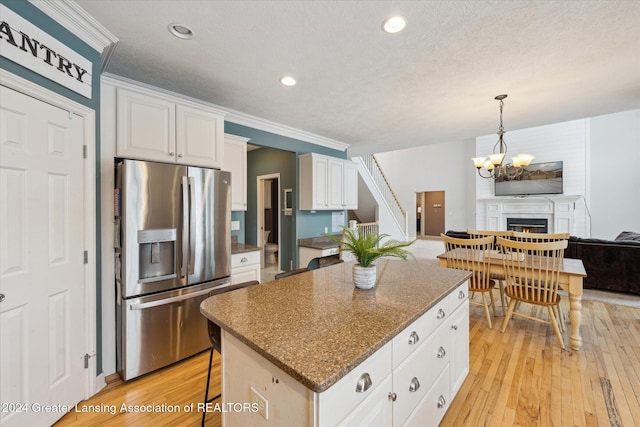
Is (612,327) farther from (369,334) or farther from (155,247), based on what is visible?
(155,247)

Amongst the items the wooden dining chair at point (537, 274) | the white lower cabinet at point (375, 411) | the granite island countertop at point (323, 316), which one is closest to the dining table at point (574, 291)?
the wooden dining chair at point (537, 274)

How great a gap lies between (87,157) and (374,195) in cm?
584

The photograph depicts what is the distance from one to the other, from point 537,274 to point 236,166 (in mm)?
3446

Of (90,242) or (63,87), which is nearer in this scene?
(63,87)

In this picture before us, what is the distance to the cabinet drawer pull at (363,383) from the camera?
3.03 ft

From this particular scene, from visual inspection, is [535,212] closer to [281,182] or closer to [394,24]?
[281,182]

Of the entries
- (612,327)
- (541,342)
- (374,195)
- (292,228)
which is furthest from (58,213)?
(374,195)

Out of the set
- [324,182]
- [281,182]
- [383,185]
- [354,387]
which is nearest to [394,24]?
[354,387]

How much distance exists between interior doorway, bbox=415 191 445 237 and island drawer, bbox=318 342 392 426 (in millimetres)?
9904

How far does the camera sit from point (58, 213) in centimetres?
168

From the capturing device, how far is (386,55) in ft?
7.11

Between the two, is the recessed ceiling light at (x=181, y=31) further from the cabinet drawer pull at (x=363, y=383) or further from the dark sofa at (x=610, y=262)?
the dark sofa at (x=610, y=262)

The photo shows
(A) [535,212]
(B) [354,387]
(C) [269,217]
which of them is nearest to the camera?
(B) [354,387]

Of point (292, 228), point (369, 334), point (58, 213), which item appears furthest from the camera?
Answer: point (292, 228)
